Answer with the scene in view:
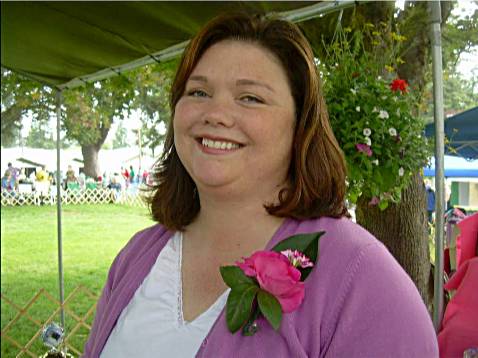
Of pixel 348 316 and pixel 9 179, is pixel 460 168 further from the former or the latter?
pixel 9 179

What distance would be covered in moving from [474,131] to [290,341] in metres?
4.12

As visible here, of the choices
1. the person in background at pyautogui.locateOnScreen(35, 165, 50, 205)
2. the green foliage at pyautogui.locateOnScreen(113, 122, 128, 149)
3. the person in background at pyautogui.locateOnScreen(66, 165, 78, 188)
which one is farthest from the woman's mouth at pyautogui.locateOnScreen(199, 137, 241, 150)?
the green foliage at pyautogui.locateOnScreen(113, 122, 128, 149)

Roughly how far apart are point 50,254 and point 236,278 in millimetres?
9235

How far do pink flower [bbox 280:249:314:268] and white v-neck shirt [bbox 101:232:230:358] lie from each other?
0.19m

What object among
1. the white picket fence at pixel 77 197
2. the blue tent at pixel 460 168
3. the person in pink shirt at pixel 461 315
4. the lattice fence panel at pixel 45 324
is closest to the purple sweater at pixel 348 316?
the person in pink shirt at pixel 461 315

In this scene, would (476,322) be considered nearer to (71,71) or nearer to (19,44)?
(19,44)

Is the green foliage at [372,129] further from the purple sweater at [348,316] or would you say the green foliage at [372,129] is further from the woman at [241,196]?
the purple sweater at [348,316]

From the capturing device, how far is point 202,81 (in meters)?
1.23

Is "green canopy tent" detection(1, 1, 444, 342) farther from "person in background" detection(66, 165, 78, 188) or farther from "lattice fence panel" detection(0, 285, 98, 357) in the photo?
"person in background" detection(66, 165, 78, 188)

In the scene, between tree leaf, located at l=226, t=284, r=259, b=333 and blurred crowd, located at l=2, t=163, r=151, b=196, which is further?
blurred crowd, located at l=2, t=163, r=151, b=196

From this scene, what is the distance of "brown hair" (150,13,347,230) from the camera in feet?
4.00

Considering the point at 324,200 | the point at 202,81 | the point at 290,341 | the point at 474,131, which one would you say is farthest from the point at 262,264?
the point at 474,131

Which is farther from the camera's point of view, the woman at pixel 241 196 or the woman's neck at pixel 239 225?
the woman's neck at pixel 239 225

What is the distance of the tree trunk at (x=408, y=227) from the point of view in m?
3.30
